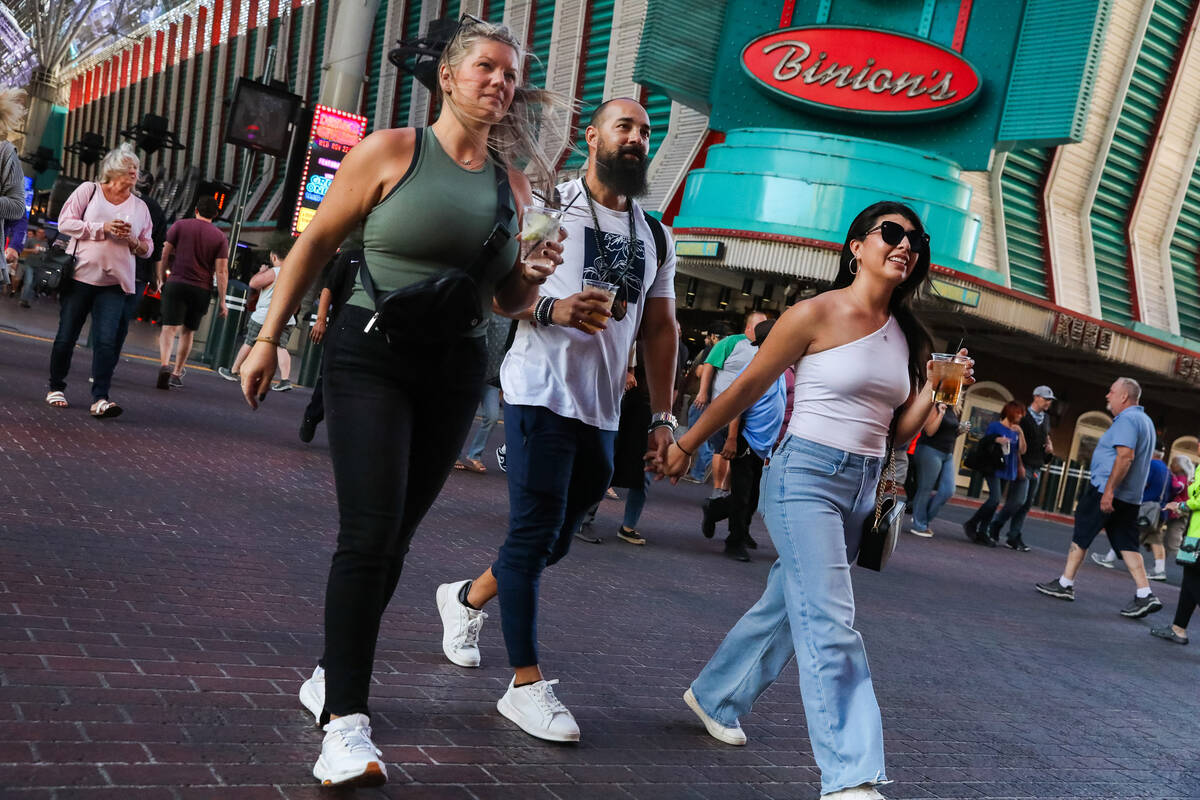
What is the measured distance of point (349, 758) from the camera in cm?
306

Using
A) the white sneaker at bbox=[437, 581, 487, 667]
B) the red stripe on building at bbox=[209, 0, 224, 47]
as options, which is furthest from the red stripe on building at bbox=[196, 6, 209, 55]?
the white sneaker at bbox=[437, 581, 487, 667]

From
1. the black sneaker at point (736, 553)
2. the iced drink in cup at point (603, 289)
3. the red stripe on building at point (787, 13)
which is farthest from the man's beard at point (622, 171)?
the red stripe on building at point (787, 13)

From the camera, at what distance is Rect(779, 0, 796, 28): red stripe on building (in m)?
23.1

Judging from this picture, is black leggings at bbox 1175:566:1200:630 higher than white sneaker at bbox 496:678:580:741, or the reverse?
white sneaker at bbox 496:678:580:741

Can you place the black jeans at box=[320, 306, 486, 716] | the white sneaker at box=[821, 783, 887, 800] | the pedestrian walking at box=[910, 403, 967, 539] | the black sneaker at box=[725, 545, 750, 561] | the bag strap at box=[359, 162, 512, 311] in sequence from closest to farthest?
the black jeans at box=[320, 306, 486, 716] < the bag strap at box=[359, 162, 512, 311] < the white sneaker at box=[821, 783, 887, 800] < the black sneaker at box=[725, 545, 750, 561] < the pedestrian walking at box=[910, 403, 967, 539]

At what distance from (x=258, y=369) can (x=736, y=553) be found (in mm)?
6562

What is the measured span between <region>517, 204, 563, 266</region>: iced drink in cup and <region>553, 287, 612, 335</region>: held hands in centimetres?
A: 32

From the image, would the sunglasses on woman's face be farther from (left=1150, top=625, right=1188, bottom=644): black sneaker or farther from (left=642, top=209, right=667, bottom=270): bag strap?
(left=1150, top=625, right=1188, bottom=644): black sneaker

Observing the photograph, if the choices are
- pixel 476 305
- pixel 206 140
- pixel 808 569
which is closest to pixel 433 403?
pixel 476 305

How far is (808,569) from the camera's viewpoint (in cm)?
365

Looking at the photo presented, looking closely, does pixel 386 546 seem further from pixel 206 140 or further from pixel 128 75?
pixel 128 75

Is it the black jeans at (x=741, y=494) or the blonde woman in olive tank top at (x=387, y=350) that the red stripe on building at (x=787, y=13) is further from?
the blonde woman in olive tank top at (x=387, y=350)

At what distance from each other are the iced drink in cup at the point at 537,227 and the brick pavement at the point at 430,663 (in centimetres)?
150

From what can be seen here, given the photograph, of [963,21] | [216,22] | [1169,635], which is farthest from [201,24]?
[1169,635]
